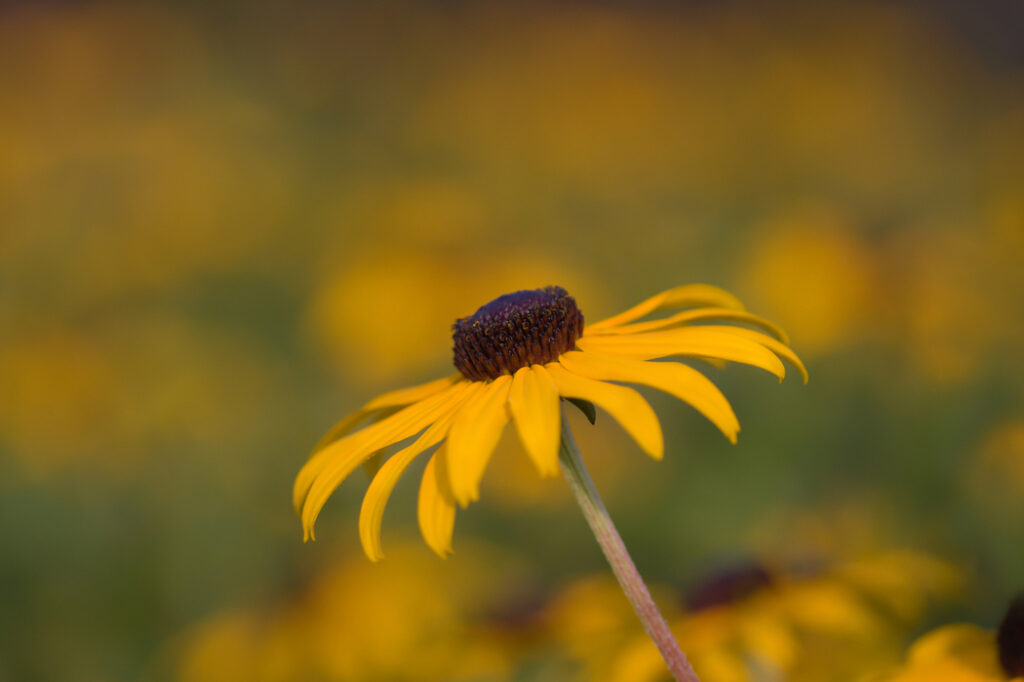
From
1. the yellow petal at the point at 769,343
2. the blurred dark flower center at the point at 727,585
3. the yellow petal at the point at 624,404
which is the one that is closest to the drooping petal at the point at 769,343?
the yellow petal at the point at 769,343

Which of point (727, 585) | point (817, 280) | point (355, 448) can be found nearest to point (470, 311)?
point (817, 280)

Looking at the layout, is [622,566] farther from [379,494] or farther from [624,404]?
[379,494]

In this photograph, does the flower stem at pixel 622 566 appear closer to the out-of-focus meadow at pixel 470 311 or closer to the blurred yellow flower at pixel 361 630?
the out-of-focus meadow at pixel 470 311

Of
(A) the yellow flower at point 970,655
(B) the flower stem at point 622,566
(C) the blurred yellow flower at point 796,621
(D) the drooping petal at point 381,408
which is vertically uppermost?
(D) the drooping petal at point 381,408

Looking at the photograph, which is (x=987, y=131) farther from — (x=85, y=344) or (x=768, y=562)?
(x=85, y=344)

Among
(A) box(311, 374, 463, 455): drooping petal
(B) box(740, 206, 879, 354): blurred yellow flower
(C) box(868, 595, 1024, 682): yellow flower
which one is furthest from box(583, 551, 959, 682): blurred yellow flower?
(B) box(740, 206, 879, 354): blurred yellow flower

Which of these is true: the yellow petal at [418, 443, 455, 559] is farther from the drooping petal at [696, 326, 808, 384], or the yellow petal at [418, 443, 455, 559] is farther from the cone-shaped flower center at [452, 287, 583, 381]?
the drooping petal at [696, 326, 808, 384]
